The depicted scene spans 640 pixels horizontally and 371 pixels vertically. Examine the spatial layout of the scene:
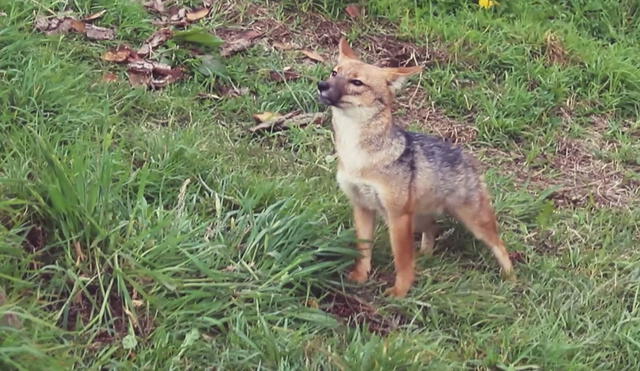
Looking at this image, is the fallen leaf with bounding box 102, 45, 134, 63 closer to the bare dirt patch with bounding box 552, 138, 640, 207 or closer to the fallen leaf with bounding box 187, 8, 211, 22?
the fallen leaf with bounding box 187, 8, 211, 22

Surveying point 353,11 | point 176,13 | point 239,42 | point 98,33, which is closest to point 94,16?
point 98,33

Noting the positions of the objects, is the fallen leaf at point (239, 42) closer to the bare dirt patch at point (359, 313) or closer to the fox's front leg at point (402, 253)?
the fox's front leg at point (402, 253)

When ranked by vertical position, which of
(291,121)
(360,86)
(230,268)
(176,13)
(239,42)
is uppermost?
(360,86)

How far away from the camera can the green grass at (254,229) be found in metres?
3.82

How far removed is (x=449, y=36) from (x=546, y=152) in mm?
1224

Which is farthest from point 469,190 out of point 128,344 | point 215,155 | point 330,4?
point 330,4

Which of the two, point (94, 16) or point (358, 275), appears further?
point (94, 16)

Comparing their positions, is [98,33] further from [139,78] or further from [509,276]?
[509,276]

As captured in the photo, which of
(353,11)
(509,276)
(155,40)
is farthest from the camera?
(353,11)

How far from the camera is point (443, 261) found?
479cm

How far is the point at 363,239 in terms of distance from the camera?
4555mm

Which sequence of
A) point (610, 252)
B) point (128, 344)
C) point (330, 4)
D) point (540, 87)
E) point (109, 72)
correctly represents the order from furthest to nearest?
point (330, 4)
point (540, 87)
point (109, 72)
point (610, 252)
point (128, 344)

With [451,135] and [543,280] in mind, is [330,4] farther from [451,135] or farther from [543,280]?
[543,280]

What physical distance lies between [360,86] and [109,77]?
6.62ft
